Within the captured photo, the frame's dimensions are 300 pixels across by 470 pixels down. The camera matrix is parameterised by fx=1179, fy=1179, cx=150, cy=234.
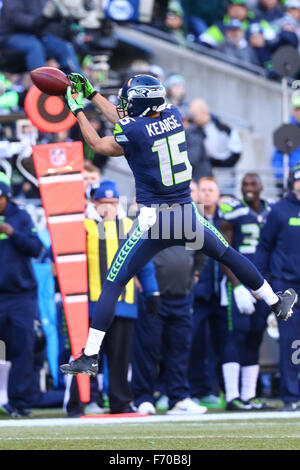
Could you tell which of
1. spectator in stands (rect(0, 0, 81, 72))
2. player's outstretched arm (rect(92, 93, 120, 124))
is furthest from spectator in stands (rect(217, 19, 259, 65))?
player's outstretched arm (rect(92, 93, 120, 124))

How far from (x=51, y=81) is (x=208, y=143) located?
6.45m

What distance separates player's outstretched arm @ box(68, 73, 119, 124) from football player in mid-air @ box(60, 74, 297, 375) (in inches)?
0.6

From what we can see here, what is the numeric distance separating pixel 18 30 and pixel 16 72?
492 millimetres

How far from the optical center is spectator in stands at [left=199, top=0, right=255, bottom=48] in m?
17.5

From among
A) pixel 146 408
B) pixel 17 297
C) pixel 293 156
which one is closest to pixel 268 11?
pixel 293 156

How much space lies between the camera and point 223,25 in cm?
1795

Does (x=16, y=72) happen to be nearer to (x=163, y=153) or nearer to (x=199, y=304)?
(x=199, y=304)

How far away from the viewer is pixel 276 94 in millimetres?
17062

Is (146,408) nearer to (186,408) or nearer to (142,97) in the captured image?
(186,408)

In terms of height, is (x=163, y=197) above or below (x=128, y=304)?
above

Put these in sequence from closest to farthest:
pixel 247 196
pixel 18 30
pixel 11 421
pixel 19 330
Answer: pixel 11 421, pixel 19 330, pixel 247 196, pixel 18 30

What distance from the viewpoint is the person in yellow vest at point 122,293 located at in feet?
31.3

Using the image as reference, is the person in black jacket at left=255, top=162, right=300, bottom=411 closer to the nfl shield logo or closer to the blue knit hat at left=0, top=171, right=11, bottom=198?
the nfl shield logo

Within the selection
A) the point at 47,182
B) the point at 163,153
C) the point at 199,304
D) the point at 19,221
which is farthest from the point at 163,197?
the point at 199,304
